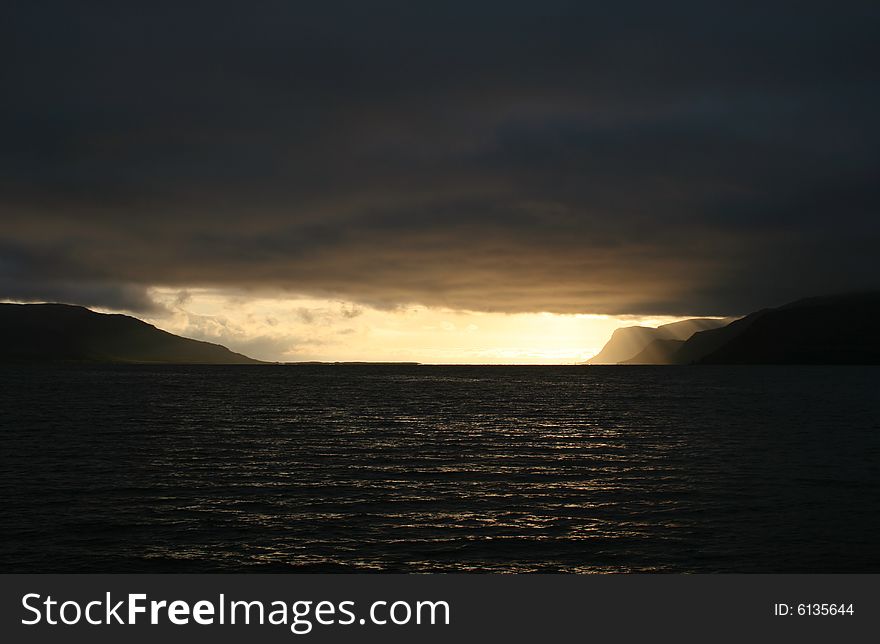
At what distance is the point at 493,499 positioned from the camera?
121 feet

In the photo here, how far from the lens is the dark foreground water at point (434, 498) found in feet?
86.0

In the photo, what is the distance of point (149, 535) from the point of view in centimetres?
2881

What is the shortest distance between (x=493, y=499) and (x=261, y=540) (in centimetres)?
1319

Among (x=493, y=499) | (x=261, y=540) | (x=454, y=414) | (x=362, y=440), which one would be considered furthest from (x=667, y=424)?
(x=261, y=540)

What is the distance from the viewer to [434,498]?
3706 cm

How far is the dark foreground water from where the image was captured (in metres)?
26.2
